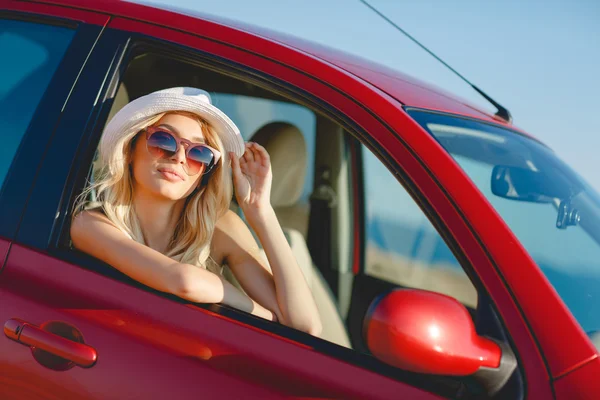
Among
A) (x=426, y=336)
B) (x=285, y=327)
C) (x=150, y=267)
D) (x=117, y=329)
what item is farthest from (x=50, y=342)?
(x=426, y=336)

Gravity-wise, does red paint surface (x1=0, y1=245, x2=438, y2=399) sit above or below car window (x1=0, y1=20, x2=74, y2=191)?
below

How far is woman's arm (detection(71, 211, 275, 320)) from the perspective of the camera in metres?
1.58

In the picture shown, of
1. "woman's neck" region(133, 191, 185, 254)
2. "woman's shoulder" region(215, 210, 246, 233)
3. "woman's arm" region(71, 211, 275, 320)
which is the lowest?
"woman's arm" region(71, 211, 275, 320)

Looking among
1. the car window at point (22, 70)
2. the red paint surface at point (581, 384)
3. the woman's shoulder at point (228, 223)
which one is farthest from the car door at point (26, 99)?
the red paint surface at point (581, 384)

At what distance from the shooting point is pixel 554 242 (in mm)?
1557

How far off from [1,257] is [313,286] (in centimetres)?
117

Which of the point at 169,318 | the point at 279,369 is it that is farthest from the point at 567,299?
the point at 169,318

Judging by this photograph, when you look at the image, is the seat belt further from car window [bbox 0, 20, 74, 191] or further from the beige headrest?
car window [bbox 0, 20, 74, 191]

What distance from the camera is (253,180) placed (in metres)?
1.99

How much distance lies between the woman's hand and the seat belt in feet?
2.38

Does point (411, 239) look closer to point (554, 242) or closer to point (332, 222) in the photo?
point (554, 242)

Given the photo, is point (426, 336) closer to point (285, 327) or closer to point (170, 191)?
point (285, 327)

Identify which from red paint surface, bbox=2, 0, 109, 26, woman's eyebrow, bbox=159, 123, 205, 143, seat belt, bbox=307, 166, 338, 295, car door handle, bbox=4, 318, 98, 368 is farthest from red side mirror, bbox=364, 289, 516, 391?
seat belt, bbox=307, 166, 338, 295

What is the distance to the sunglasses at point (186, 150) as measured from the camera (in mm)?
1877
